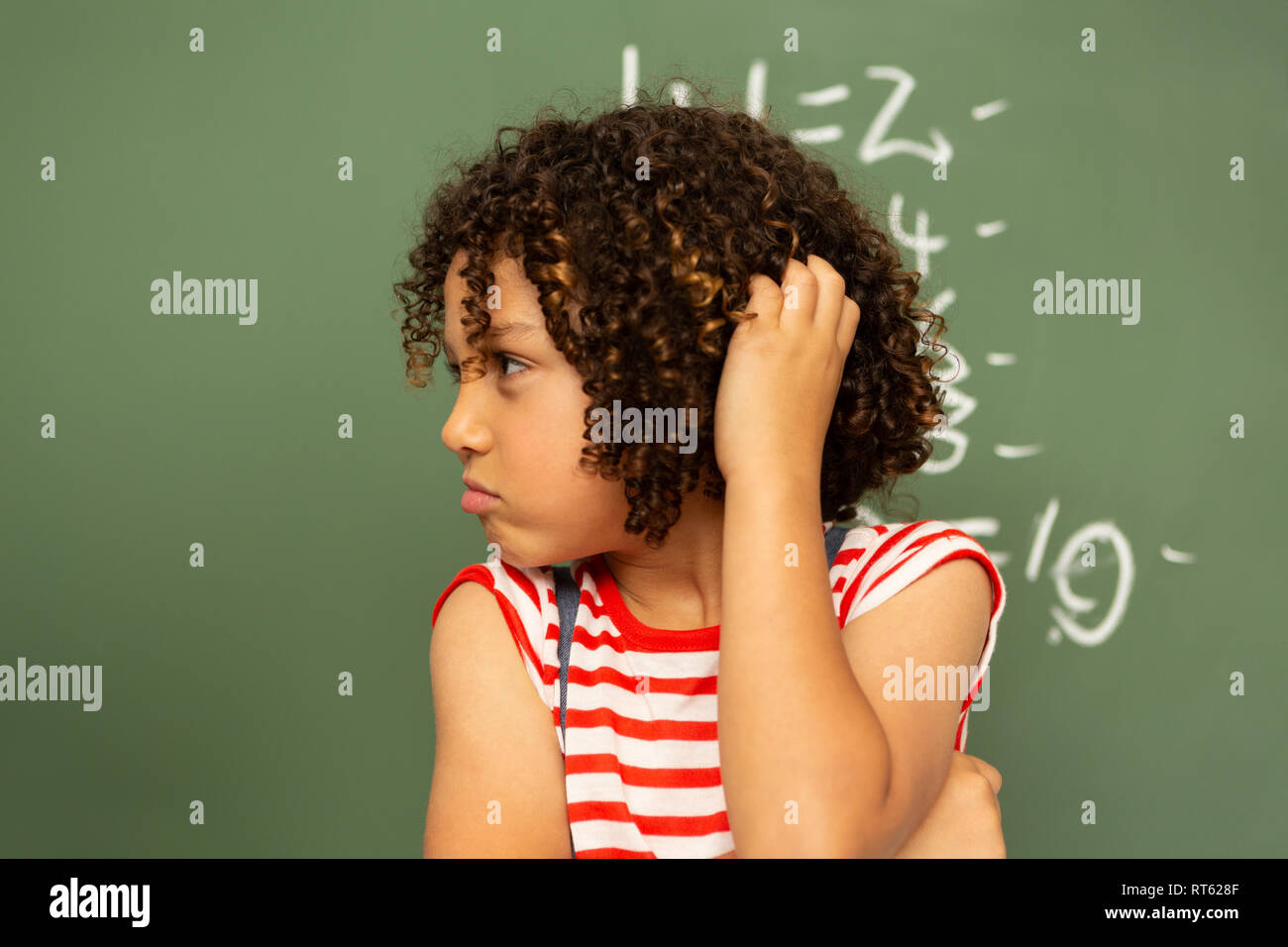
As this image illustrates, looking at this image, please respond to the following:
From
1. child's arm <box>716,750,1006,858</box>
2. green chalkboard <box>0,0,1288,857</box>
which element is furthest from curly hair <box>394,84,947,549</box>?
green chalkboard <box>0,0,1288,857</box>

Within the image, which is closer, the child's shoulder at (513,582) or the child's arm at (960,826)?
the child's arm at (960,826)

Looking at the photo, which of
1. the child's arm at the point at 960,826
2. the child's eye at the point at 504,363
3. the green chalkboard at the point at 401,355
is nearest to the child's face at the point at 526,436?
the child's eye at the point at 504,363

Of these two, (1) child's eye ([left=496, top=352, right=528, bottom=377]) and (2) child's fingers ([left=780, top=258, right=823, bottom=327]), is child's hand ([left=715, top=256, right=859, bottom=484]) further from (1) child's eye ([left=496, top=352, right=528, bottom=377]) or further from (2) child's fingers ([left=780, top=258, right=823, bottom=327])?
(1) child's eye ([left=496, top=352, right=528, bottom=377])

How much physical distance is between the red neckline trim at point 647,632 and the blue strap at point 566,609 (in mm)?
28

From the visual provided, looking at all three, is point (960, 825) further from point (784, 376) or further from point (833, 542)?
point (784, 376)

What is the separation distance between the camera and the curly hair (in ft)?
2.72

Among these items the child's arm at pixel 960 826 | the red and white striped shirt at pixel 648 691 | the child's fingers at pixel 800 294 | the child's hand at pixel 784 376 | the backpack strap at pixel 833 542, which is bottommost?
the child's arm at pixel 960 826

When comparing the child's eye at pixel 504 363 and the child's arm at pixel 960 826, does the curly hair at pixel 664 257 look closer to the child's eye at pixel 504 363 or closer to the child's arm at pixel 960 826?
the child's eye at pixel 504 363

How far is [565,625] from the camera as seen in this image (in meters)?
0.95

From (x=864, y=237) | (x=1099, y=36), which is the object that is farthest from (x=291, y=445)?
(x=1099, y=36)

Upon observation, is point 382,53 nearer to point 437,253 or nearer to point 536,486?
point 437,253

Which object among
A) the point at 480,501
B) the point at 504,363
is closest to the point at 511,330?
the point at 504,363

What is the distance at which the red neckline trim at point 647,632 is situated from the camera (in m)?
Result: 0.92

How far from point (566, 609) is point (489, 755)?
160 millimetres
